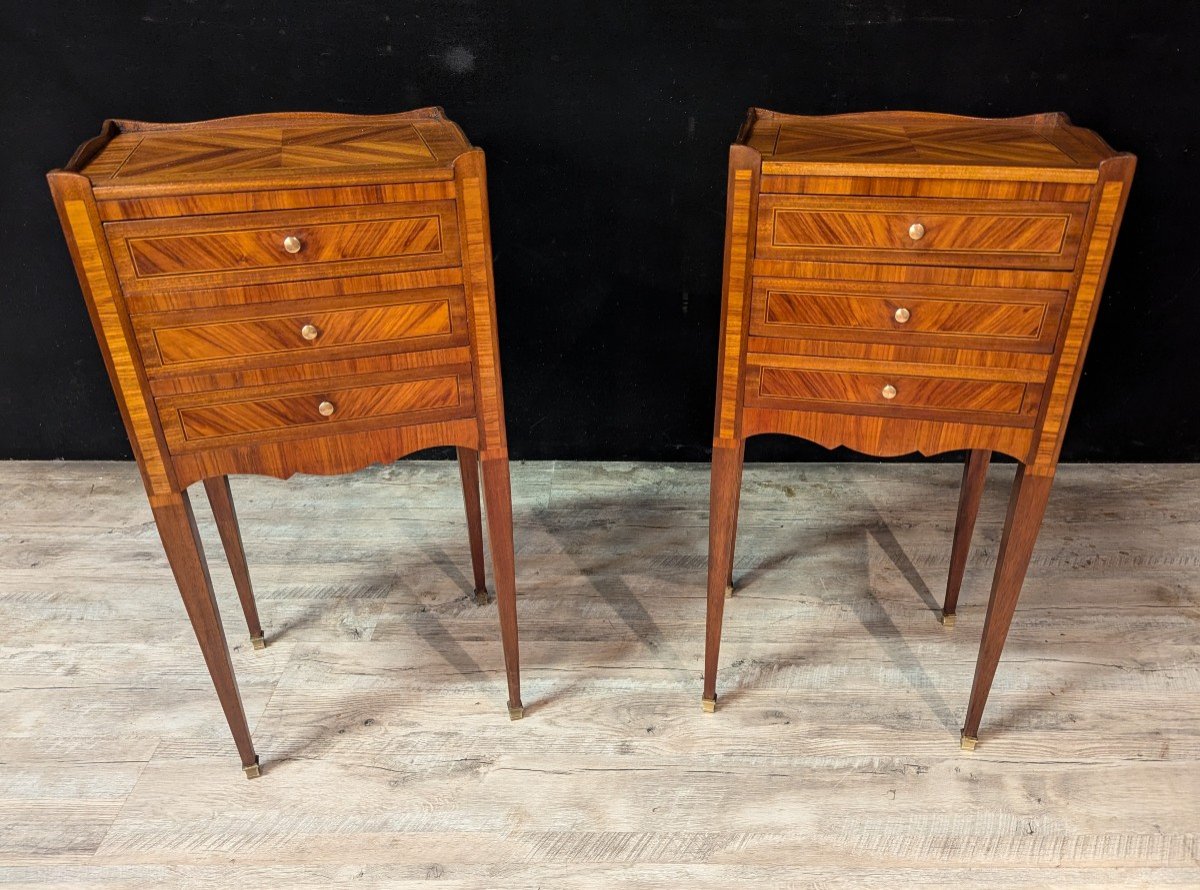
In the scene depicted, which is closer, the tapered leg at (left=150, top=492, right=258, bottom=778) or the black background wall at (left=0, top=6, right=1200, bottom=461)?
the tapered leg at (left=150, top=492, right=258, bottom=778)

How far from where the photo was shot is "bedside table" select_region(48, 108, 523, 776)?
47.5 inches

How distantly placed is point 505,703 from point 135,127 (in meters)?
1.17

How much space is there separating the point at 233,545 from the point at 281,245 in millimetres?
769

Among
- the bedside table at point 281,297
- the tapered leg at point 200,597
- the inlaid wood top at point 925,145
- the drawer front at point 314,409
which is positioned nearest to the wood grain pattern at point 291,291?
the bedside table at point 281,297

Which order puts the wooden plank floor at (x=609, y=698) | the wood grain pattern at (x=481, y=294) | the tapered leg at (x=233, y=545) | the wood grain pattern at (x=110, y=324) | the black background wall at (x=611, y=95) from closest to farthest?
the wood grain pattern at (x=110, y=324)
the wood grain pattern at (x=481, y=294)
the wooden plank floor at (x=609, y=698)
the tapered leg at (x=233, y=545)
the black background wall at (x=611, y=95)

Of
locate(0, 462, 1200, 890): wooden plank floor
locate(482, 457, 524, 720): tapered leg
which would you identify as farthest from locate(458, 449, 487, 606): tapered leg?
locate(482, 457, 524, 720): tapered leg

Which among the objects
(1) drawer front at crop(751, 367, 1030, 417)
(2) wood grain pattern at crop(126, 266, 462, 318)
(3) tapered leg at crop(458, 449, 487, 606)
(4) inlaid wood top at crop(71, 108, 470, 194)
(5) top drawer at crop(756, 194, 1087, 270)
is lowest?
(3) tapered leg at crop(458, 449, 487, 606)

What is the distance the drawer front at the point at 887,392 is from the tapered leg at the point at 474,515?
0.66 metres

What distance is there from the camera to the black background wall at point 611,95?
1965 mm

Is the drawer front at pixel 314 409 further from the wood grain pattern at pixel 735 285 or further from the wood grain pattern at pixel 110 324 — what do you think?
the wood grain pattern at pixel 735 285

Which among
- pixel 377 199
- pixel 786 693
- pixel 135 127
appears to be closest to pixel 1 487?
pixel 135 127

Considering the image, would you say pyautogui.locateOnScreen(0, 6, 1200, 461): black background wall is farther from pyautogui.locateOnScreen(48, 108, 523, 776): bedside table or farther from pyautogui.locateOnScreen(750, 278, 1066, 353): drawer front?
pyautogui.locateOnScreen(750, 278, 1066, 353): drawer front

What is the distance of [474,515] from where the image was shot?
192cm

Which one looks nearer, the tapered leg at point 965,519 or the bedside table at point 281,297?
the bedside table at point 281,297
